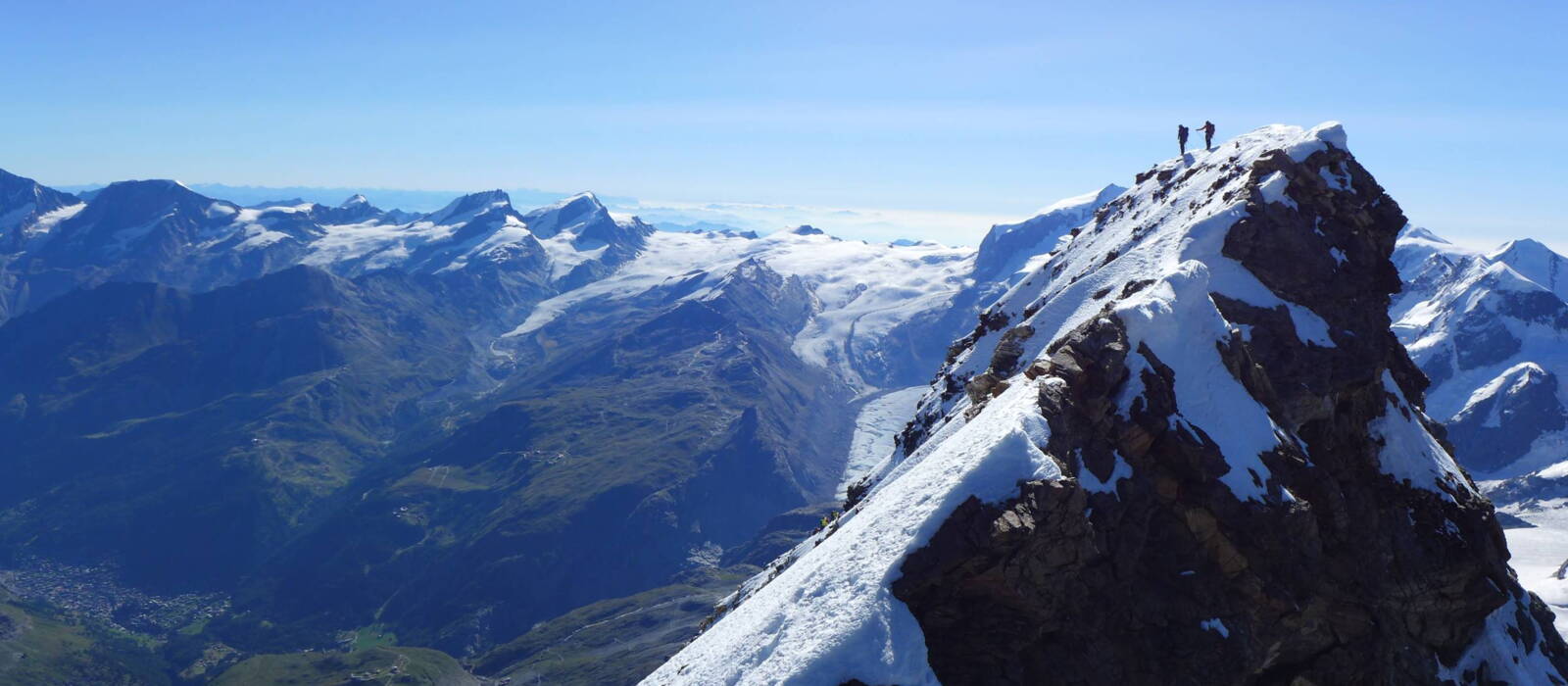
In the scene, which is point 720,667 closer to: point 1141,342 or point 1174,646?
point 1174,646

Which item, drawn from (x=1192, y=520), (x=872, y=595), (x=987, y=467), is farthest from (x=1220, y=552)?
(x=872, y=595)

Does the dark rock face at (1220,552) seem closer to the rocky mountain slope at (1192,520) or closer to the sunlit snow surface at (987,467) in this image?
the rocky mountain slope at (1192,520)

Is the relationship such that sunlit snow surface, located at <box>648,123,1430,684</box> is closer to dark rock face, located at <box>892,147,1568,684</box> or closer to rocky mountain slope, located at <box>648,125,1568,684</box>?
rocky mountain slope, located at <box>648,125,1568,684</box>


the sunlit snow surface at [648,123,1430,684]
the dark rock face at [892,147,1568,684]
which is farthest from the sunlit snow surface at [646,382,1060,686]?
the dark rock face at [892,147,1568,684]

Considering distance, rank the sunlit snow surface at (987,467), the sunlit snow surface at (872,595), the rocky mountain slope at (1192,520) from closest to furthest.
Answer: the sunlit snow surface at (872,595), the sunlit snow surface at (987,467), the rocky mountain slope at (1192,520)

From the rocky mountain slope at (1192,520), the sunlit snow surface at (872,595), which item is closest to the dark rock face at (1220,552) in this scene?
the rocky mountain slope at (1192,520)

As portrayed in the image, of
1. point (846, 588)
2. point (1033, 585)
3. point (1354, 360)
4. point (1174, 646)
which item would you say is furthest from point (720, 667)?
point (1354, 360)
